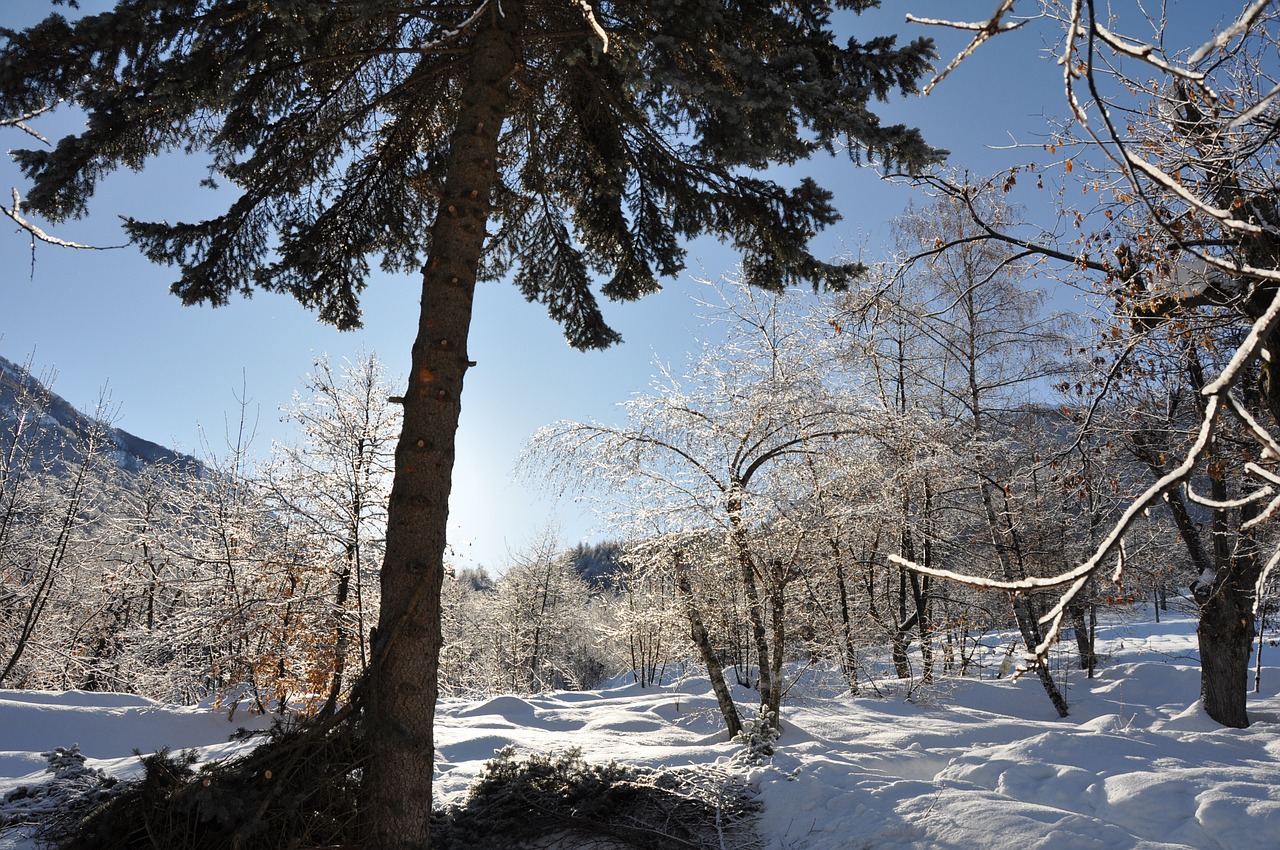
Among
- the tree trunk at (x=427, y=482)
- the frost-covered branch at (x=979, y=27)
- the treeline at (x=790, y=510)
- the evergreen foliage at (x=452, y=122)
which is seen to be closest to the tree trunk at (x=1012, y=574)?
the treeline at (x=790, y=510)

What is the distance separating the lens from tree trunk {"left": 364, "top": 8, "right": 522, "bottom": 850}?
3.25 meters

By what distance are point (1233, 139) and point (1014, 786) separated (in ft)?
12.7

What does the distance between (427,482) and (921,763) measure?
180 inches

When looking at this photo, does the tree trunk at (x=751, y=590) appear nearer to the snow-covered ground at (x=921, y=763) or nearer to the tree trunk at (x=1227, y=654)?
the snow-covered ground at (x=921, y=763)

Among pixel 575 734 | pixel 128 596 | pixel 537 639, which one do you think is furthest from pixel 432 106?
pixel 537 639

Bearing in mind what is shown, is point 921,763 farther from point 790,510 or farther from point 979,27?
point 979,27

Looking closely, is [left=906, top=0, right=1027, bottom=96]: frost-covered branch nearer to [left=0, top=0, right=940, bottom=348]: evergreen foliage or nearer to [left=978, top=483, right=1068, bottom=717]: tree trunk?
[left=0, top=0, right=940, bottom=348]: evergreen foliage

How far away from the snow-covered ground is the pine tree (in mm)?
2559

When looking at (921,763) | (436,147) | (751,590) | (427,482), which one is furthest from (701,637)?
(436,147)

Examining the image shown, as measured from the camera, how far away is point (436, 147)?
586 cm

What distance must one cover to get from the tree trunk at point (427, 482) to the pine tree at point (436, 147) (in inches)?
0.5

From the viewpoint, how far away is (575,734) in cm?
847

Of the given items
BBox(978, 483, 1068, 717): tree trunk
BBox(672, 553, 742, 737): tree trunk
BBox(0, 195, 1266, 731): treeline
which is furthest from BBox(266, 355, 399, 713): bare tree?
BBox(978, 483, 1068, 717): tree trunk

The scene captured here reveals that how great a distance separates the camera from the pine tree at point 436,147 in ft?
11.6
